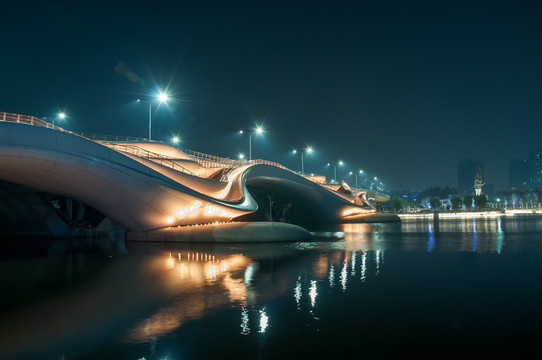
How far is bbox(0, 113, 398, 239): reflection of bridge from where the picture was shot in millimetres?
17234

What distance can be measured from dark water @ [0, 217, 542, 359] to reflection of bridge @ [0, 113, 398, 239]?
5.62 m

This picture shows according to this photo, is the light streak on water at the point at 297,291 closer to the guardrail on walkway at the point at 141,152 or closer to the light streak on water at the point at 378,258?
the light streak on water at the point at 378,258

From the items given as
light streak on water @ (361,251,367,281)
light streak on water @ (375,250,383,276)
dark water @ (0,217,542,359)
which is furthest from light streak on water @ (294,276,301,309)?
light streak on water @ (375,250,383,276)

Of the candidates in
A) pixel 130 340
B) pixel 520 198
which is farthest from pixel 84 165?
pixel 520 198

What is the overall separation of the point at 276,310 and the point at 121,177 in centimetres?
1561

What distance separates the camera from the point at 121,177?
20594 mm

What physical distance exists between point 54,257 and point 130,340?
559 inches

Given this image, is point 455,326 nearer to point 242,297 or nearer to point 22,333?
point 242,297

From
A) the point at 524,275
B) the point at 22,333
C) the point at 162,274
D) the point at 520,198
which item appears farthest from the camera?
the point at 520,198

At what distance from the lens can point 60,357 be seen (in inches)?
209

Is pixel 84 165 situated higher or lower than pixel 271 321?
higher


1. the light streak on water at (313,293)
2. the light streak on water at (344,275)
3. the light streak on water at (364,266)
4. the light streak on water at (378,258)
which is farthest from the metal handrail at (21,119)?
the light streak on water at (378,258)

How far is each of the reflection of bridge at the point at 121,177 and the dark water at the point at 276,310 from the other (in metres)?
5.62

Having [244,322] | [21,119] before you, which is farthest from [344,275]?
[21,119]
